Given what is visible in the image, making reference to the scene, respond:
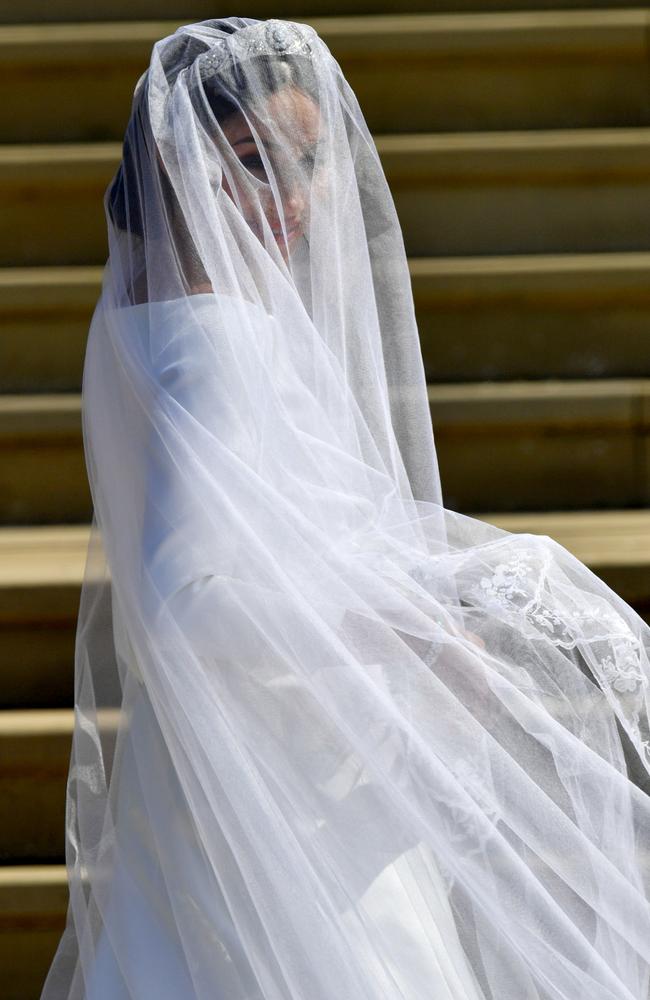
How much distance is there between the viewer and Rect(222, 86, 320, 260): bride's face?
1548mm

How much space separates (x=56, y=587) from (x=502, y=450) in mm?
1185

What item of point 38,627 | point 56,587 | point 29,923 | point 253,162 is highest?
point 253,162

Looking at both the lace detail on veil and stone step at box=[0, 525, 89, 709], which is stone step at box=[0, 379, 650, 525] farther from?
the lace detail on veil

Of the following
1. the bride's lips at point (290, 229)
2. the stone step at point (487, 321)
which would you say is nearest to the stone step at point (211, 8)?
the stone step at point (487, 321)

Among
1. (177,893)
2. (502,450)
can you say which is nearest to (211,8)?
(502,450)

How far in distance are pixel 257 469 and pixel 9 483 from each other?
195cm

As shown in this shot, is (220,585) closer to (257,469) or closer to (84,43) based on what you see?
(257,469)

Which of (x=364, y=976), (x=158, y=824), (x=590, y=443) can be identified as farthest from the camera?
(x=590, y=443)

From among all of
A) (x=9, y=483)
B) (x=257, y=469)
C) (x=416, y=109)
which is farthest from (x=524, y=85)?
(x=257, y=469)

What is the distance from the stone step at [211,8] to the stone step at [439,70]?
0.12 meters

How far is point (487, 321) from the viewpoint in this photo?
3.38m

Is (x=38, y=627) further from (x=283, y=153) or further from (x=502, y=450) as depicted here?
(x=283, y=153)

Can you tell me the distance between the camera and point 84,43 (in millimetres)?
3666

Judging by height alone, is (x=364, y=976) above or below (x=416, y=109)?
below
